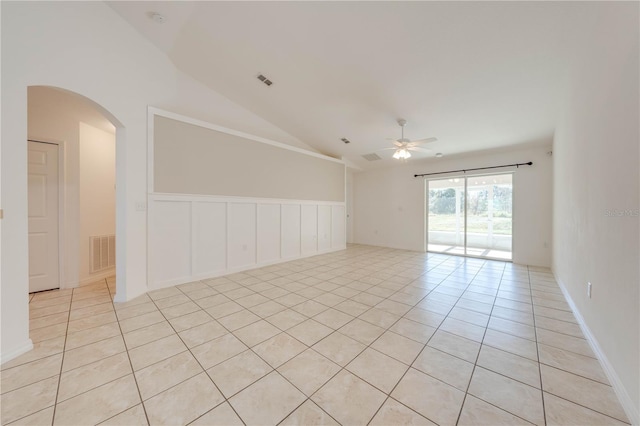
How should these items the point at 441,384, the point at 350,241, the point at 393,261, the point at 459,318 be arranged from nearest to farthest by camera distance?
the point at 441,384, the point at 459,318, the point at 393,261, the point at 350,241

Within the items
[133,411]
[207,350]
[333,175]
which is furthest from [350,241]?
[133,411]

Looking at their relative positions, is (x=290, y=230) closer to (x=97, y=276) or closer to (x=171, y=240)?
(x=171, y=240)

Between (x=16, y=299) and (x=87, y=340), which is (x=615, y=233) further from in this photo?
(x=16, y=299)

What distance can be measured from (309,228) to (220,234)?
2.39 metres

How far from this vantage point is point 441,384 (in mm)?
1555

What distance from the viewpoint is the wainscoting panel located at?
3.48 meters

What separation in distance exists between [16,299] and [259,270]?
3.01 m

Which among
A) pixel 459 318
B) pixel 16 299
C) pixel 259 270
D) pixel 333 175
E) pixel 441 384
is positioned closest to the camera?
pixel 441 384

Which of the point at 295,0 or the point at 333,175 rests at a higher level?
the point at 295,0

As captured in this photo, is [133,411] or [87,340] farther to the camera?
[87,340]

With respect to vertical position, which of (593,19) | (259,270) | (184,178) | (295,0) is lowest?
(259,270)

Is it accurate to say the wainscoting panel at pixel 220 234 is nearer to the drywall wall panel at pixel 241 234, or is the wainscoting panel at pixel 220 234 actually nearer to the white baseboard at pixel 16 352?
the drywall wall panel at pixel 241 234

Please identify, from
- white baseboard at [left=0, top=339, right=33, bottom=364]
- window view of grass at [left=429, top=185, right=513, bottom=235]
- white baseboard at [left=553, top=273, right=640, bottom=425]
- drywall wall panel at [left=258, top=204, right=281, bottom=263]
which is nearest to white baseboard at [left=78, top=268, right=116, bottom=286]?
white baseboard at [left=0, top=339, right=33, bottom=364]

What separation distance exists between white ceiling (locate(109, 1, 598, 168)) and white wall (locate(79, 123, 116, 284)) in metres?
1.89
